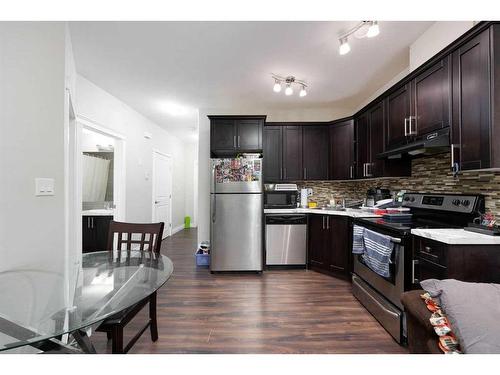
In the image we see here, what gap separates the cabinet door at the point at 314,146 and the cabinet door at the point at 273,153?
387mm

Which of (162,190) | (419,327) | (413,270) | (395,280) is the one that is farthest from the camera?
(162,190)

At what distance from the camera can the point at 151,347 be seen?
67.2 inches

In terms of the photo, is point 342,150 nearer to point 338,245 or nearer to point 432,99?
point 338,245

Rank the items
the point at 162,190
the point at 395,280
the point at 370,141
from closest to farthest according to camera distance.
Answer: the point at 395,280, the point at 370,141, the point at 162,190

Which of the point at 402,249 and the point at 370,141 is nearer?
the point at 402,249

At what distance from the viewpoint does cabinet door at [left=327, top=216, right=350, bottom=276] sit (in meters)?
2.97

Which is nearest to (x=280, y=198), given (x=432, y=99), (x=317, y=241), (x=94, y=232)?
(x=317, y=241)

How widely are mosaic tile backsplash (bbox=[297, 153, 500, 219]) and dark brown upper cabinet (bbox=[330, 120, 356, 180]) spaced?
0.41 meters

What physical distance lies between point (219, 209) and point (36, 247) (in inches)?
79.2

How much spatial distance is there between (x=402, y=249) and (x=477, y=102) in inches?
43.2

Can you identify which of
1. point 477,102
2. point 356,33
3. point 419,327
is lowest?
point 419,327

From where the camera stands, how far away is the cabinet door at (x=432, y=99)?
1.73m

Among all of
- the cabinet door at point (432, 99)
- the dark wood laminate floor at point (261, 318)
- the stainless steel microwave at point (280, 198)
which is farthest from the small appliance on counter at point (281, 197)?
the cabinet door at point (432, 99)

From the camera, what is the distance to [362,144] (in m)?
3.15
